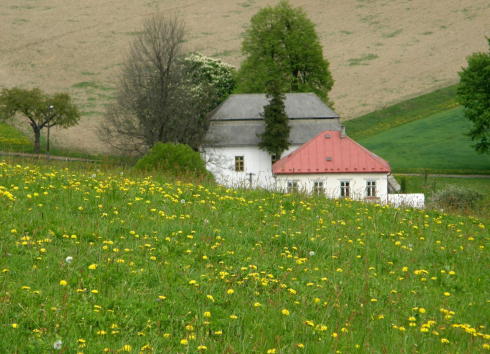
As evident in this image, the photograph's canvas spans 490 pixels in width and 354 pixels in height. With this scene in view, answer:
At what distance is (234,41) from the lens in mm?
93125

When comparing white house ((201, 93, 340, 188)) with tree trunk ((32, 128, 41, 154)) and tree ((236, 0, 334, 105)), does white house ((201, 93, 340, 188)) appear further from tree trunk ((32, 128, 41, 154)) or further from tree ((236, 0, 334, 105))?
tree trunk ((32, 128, 41, 154))

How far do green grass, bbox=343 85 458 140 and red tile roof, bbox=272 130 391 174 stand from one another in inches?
894

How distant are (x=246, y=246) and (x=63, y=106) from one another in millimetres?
55863

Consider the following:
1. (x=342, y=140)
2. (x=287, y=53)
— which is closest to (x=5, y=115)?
(x=287, y=53)

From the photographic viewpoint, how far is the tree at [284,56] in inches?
2255

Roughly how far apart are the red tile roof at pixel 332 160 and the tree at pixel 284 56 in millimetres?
15916

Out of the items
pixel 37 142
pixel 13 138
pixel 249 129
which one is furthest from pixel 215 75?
pixel 13 138

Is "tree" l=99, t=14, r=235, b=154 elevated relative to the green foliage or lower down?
lower down

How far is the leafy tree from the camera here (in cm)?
4578

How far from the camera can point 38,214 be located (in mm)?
7312

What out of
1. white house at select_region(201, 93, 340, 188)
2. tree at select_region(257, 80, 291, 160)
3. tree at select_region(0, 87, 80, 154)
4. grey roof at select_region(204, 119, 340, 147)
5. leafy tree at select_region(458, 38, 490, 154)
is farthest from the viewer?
tree at select_region(0, 87, 80, 154)

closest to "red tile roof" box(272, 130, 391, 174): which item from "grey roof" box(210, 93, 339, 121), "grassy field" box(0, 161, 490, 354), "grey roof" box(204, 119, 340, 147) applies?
"grey roof" box(204, 119, 340, 147)

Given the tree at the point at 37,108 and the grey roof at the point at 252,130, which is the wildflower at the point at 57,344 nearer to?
the grey roof at the point at 252,130

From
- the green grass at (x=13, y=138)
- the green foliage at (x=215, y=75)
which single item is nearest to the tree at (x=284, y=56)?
the green foliage at (x=215, y=75)
